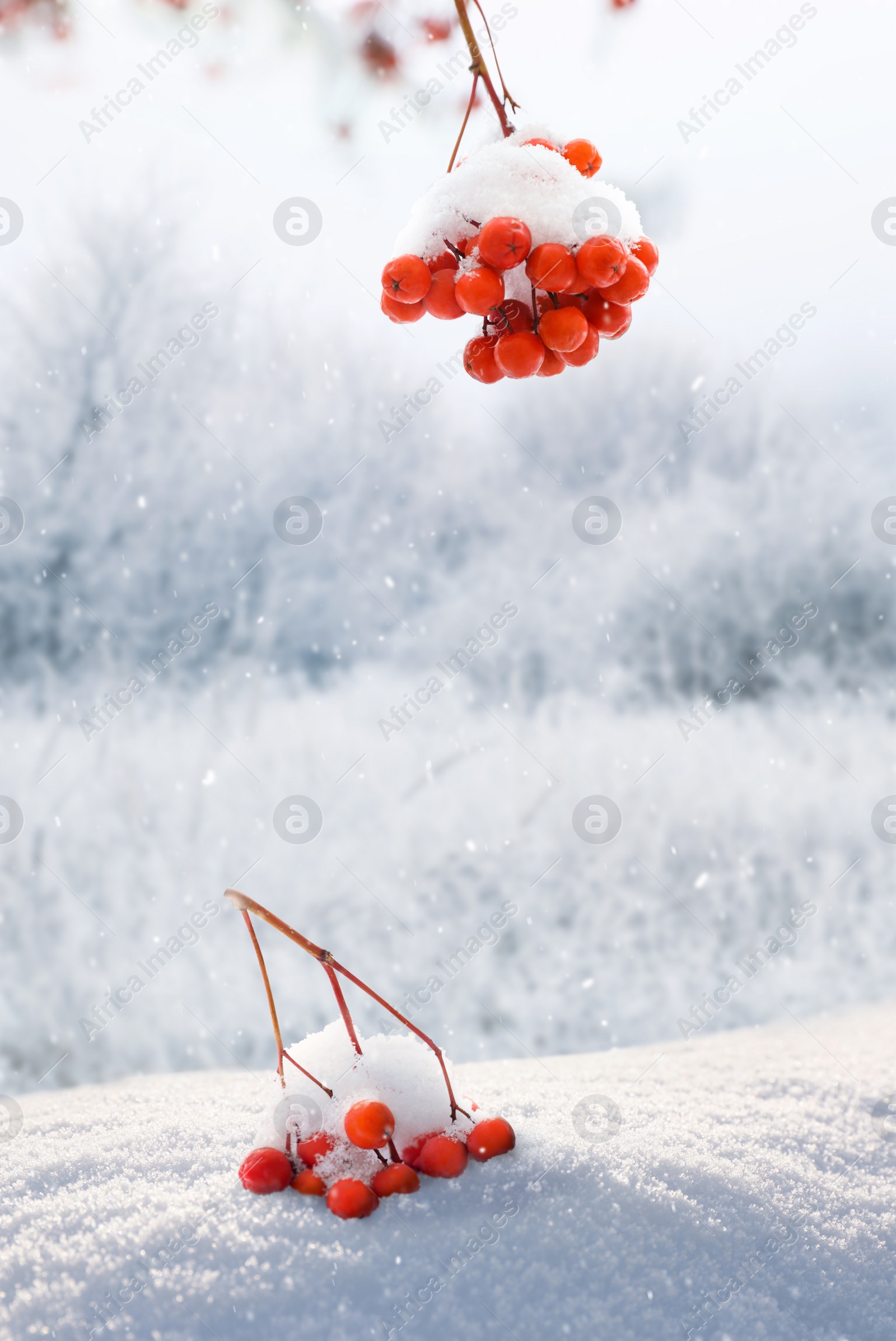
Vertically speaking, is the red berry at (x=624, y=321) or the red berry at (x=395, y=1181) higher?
the red berry at (x=624, y=321)

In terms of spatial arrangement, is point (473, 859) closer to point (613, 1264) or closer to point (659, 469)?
point (659, 469)

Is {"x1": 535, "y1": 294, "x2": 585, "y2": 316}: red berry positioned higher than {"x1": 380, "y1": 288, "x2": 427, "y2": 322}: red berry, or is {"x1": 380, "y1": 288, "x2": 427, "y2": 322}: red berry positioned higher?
{"x1": 535, "y1": 294, "x2": 585, "y2": 316}: red berry

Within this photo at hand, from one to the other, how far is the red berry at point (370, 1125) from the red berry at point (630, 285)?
0.50m

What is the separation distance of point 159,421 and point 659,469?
99 cm

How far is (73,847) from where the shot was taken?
165cm

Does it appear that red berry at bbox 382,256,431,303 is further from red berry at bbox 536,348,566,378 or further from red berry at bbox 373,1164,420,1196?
red berry at bbox 373,1164,420,1196

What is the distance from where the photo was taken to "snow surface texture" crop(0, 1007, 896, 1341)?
504mm

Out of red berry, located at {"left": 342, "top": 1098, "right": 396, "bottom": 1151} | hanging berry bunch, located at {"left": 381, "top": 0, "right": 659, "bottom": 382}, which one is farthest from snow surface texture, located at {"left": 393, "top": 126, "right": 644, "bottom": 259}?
red berry, located at {"left": 342, "top": 1098, "right": 396, "bottom": 1151}

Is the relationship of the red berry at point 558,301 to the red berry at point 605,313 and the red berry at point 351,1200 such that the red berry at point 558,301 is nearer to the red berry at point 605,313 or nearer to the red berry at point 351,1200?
the red berry at point 605,313

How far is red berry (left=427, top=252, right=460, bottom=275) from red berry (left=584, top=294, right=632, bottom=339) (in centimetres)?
8

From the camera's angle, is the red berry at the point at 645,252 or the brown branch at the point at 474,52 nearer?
the brown branch at the point at 474,52

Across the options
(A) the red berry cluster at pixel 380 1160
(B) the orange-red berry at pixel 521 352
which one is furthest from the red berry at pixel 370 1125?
(B) the orange-red berry at pixel 521 352

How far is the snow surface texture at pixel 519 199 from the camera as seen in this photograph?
1.57ft

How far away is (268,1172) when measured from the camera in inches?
22.1
